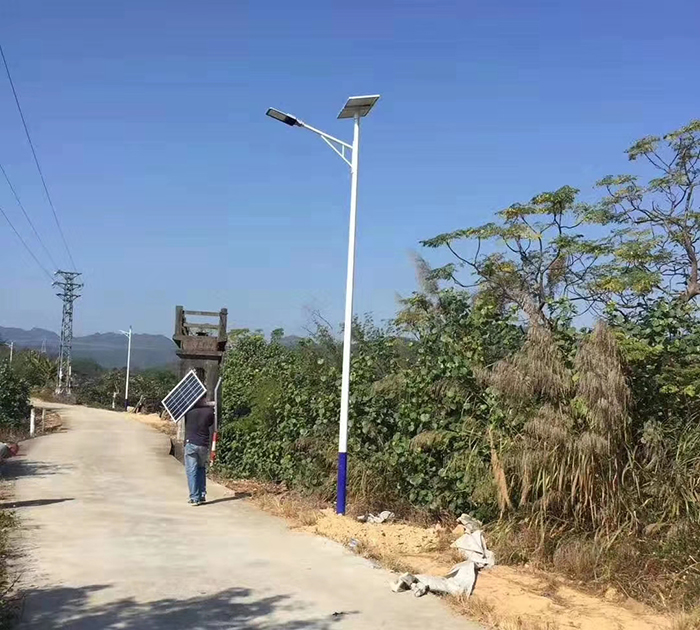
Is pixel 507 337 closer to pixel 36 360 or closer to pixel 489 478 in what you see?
pixel 489 478

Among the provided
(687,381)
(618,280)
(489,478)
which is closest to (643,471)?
(687,381)

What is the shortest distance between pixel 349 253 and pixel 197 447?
3721 mm

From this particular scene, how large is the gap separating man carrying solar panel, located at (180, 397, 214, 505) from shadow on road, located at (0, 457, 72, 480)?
4043mm

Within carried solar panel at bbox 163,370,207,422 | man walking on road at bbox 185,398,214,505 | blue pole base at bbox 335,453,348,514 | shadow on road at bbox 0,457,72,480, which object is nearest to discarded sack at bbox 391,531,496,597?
blue pole base at bbox 335,453,348,514

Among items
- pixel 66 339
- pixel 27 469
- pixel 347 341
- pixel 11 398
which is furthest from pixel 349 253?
pixel 66 339

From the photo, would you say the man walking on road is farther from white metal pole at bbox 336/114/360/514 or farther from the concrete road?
white metal pole at bbox 336/114/360/514

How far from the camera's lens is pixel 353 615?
5.85 m

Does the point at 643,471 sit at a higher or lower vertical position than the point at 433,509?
higher

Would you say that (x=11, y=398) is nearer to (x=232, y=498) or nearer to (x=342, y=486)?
(x=232, y=498)

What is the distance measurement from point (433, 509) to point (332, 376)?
342 cm

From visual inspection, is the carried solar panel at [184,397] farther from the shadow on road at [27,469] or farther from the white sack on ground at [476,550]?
the white sack on ground at [476,550]

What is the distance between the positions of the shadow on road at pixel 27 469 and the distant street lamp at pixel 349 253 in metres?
6.63

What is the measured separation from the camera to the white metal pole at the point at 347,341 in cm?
984

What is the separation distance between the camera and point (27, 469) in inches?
566
